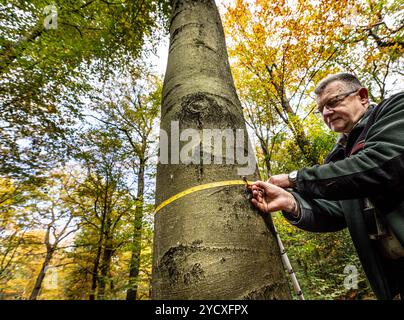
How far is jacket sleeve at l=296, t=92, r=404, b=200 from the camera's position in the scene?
913 millimetres

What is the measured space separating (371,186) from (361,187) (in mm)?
40

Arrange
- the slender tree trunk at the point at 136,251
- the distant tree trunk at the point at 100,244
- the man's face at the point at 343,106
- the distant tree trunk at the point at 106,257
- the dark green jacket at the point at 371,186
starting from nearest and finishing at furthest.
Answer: the dark green jacket at the point at 371,186, the man's face at the point at 343,106, the distant tree trunk at the point at 100,244, the distant tree trunk at the point at 106,257, the slender tree trunk at the point at 136,251

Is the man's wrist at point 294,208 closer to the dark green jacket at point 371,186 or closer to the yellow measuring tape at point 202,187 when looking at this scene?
the dark green jacket at point 371,186

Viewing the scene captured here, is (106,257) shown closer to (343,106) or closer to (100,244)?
(100,244)

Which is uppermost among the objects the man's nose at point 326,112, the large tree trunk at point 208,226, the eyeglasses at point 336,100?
the eyeglasses at point 336,100

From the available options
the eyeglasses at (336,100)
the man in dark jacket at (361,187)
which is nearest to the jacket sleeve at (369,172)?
the man in dark jacket at (361,187)

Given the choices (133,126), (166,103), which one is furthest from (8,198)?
(166,103)

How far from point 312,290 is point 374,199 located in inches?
322

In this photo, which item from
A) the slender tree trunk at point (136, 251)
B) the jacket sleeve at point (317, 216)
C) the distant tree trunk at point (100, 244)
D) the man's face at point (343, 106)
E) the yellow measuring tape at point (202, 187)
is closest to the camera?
the yellow measuring tape at point (202, 187)

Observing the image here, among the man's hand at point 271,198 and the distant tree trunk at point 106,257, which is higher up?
the man's hand at point 271,198

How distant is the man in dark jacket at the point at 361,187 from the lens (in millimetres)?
933

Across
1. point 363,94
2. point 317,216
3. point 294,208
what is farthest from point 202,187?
point 363,94

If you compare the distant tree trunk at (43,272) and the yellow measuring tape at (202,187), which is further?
the distant tree trunk at (43,272)

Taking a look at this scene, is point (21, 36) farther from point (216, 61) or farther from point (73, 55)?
point (216, 61)
